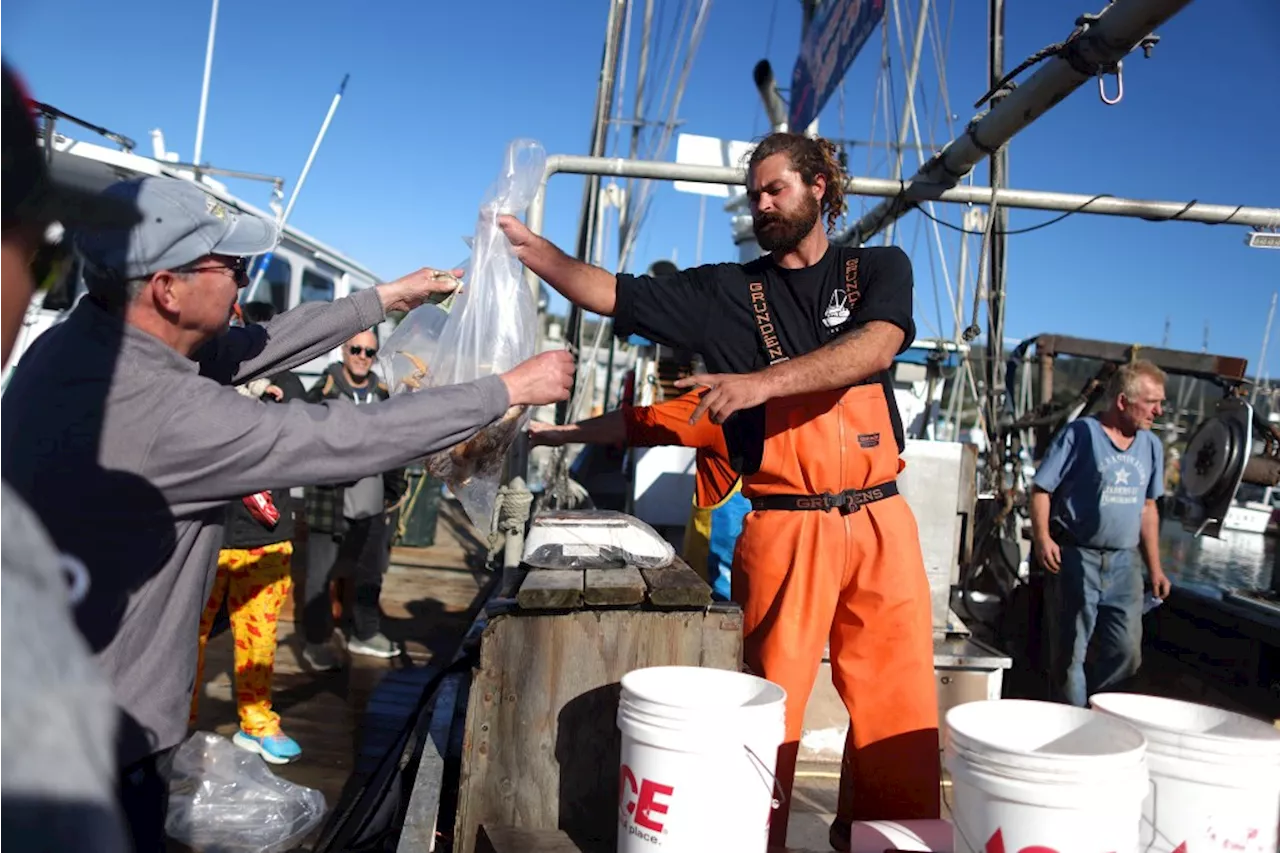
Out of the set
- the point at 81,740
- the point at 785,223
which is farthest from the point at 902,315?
the point at 81,740

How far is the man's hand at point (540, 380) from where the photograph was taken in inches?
72.9

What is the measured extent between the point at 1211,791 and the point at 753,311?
1520 millimetres

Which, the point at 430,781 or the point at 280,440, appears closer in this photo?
the point at 280,440

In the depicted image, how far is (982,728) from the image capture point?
71.3 inches

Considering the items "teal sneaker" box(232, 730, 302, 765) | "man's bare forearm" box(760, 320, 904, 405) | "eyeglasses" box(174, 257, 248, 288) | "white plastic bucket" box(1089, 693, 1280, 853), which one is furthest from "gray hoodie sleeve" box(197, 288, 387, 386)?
"white plastic bucket" box(1089, 693, 1280, 853)

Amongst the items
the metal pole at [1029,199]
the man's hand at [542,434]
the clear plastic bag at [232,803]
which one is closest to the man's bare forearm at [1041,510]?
the metal pole at [1029,199]

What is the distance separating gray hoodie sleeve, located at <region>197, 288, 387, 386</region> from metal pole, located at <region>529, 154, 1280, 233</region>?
1.82 m

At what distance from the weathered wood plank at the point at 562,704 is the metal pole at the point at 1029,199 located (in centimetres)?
253

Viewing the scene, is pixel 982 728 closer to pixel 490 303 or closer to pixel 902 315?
pixel 902 315

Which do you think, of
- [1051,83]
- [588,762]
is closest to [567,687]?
[588,762]

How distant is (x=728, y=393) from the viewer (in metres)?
2.01

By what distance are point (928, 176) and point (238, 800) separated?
405 centimetres

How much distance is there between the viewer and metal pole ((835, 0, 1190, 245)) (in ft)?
8.96

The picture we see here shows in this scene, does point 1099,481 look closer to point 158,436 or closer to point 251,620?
point 251,620
